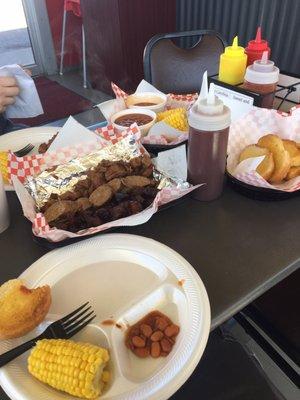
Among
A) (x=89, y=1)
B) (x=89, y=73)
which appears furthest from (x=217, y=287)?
(x=89, y=73)

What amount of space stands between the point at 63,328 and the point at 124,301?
128 mm

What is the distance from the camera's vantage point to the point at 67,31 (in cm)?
388

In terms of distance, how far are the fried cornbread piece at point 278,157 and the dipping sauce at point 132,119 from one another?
40cm

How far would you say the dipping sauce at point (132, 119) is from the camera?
111 cm

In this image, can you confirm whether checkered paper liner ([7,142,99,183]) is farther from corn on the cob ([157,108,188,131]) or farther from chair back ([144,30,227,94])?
chair back ([144,30,227,94])

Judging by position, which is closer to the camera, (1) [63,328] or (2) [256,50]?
(1) [63,328]

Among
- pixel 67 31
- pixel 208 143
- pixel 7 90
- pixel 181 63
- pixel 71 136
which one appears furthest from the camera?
pixel 67 31

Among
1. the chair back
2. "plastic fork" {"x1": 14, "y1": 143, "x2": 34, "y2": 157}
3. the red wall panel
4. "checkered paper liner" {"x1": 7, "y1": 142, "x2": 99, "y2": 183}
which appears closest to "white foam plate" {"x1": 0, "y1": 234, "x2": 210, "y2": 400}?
"checkered paper liner" {"x1": 7, "y1": 142, "x2": 99, "y2": 183}

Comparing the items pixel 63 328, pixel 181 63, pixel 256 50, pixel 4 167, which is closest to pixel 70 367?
pixel 63 328

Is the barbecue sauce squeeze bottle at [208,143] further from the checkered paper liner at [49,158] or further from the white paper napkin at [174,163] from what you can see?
the checkered paper liner at [49,158]

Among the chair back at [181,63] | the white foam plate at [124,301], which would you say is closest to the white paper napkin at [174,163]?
the white foam plate at [124,301]

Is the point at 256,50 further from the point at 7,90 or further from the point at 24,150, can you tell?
the point at 7,90

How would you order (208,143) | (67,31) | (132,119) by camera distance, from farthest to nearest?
(67,31)
(132,119)
(208,143)

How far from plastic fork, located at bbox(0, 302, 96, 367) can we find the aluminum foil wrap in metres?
0.31
